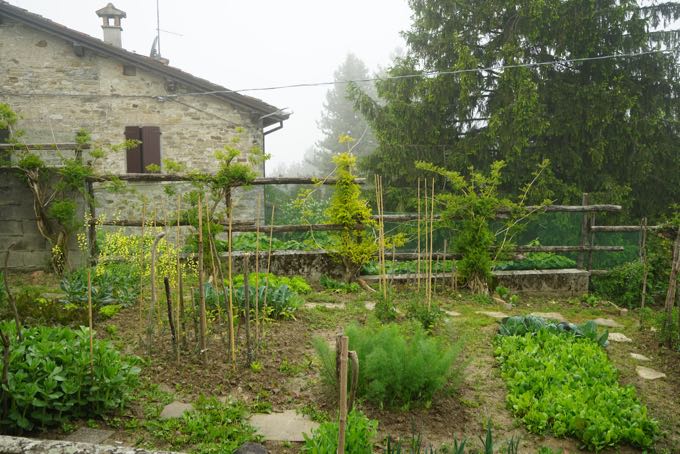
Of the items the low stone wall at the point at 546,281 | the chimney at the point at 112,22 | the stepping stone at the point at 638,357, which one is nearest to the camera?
the stepping stone at the point at 638,357

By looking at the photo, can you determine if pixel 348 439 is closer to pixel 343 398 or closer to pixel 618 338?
pixel 343 398

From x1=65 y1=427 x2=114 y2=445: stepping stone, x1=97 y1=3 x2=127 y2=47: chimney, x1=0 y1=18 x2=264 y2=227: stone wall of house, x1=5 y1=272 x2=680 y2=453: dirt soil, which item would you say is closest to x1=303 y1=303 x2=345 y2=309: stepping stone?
x1=5 y1=272 x2=680 y2=453: dirt soil

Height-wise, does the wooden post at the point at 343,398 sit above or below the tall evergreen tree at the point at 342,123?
below

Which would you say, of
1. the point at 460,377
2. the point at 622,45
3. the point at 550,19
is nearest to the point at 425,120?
the point at 550,19

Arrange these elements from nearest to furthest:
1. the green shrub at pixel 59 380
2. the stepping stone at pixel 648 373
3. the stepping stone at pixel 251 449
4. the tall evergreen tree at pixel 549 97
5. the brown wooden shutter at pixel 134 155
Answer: the stepping stone at pixel 251 449
the green shrub at pixel 59 380
the stepping stone at pixel 648 373
the tall evergreen tree at pixel 549 97
the brown wooden shutter at pixel 134 155

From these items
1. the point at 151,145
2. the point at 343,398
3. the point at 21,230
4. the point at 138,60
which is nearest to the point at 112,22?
the point at 138,60

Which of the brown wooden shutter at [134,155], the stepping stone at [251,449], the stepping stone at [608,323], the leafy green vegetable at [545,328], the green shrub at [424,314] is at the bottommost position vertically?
the stepping stone at [608,323]

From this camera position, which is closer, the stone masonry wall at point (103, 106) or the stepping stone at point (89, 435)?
the stepping stone at point (89, 435)

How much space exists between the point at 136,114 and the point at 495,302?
32.0ft

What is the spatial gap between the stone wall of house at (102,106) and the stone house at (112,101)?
0.02 meters

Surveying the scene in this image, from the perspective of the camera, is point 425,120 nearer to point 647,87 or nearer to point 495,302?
point 647,87

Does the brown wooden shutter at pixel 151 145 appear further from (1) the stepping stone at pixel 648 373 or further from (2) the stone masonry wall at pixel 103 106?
(1) the stepping stone at pixel 648 373

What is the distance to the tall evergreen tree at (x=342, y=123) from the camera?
3444 cm

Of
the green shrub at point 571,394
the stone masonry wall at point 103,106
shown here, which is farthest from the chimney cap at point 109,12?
the green shrub at point 571,394
